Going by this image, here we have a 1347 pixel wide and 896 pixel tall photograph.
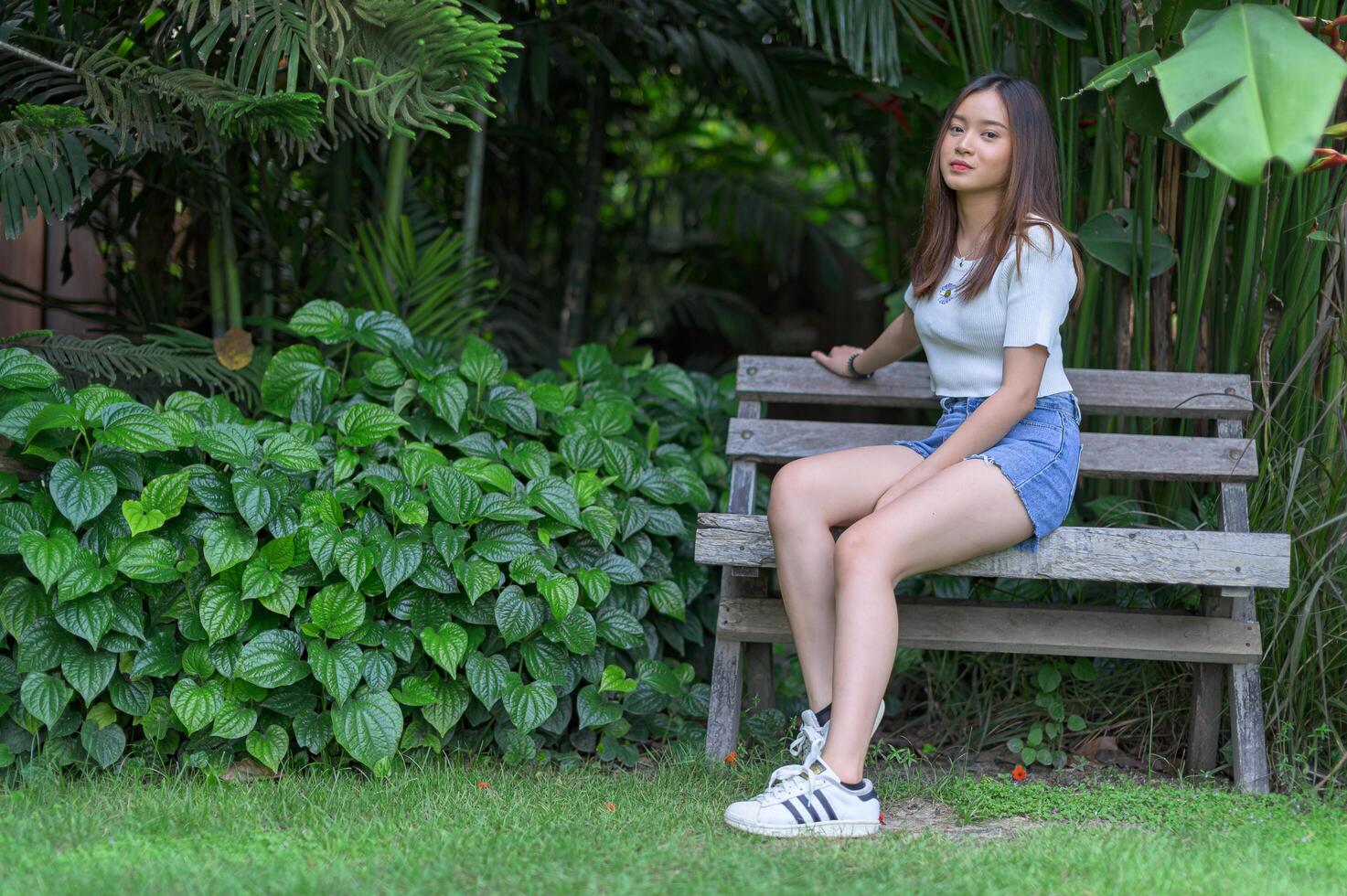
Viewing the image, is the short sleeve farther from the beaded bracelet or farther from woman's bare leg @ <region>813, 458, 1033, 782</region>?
the beaded bracelet

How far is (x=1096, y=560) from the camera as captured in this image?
2.38 metres

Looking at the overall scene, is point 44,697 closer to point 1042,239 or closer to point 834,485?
point 834,485

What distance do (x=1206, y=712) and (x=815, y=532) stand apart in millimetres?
1006

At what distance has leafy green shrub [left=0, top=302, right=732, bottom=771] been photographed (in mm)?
2373

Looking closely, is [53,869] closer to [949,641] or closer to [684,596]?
[684,596]

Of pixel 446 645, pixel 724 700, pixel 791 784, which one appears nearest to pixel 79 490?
pixel 446 645

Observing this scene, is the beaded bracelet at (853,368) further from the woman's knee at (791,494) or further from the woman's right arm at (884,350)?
the woman's knee at (791,494)

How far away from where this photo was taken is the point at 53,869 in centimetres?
183

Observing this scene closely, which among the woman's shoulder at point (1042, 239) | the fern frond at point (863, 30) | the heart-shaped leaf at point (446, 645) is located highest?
the fern frond at point (863, 30)

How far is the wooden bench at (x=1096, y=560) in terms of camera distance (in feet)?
7.77

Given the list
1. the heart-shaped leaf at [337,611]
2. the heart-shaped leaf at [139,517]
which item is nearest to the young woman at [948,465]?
the heart-shaped leaf at [337,611]

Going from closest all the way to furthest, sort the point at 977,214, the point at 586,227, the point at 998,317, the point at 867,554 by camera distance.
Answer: the point at 867,554 → the point at 998,317 → the point at 977,214 → the point at 586,227

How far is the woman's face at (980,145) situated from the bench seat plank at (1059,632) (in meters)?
0.92

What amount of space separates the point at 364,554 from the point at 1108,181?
208 cm
